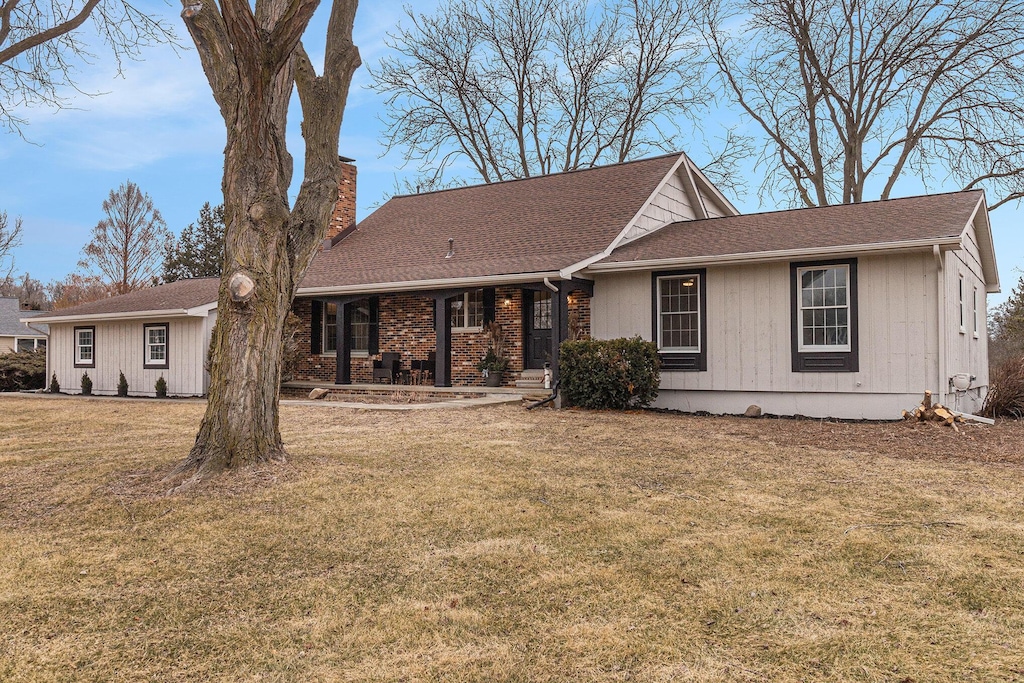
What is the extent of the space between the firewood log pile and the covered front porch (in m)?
5.88

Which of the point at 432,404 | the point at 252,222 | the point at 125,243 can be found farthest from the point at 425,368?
the point at 125,243

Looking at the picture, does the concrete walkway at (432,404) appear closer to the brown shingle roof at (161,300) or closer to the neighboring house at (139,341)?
the neighboring house at (139,341)

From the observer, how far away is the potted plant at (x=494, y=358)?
51.7 feet

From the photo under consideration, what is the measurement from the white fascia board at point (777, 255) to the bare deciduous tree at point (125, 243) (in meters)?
31.5

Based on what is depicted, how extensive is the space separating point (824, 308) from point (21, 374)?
22.8 metres

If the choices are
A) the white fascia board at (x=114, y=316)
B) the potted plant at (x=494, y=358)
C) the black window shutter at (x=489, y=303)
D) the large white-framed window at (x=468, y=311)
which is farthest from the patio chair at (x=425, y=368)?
the white fascia board at (x=114, y=316)

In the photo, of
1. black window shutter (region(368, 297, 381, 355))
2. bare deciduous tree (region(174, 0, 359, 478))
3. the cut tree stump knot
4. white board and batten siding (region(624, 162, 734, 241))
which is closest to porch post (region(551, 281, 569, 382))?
white board and batten siding (region(624, 162, 734, 241))

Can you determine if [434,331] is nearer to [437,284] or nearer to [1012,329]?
[437,284]

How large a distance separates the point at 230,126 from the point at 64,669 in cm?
527

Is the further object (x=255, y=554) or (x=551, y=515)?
(x=551, y=515)

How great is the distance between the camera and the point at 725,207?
1931cm

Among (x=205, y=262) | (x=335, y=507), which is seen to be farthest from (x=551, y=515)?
(x=205, y=262)

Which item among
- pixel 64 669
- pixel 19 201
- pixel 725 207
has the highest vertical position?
pixel 19 201

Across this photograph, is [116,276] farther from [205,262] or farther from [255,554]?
[255,554]
